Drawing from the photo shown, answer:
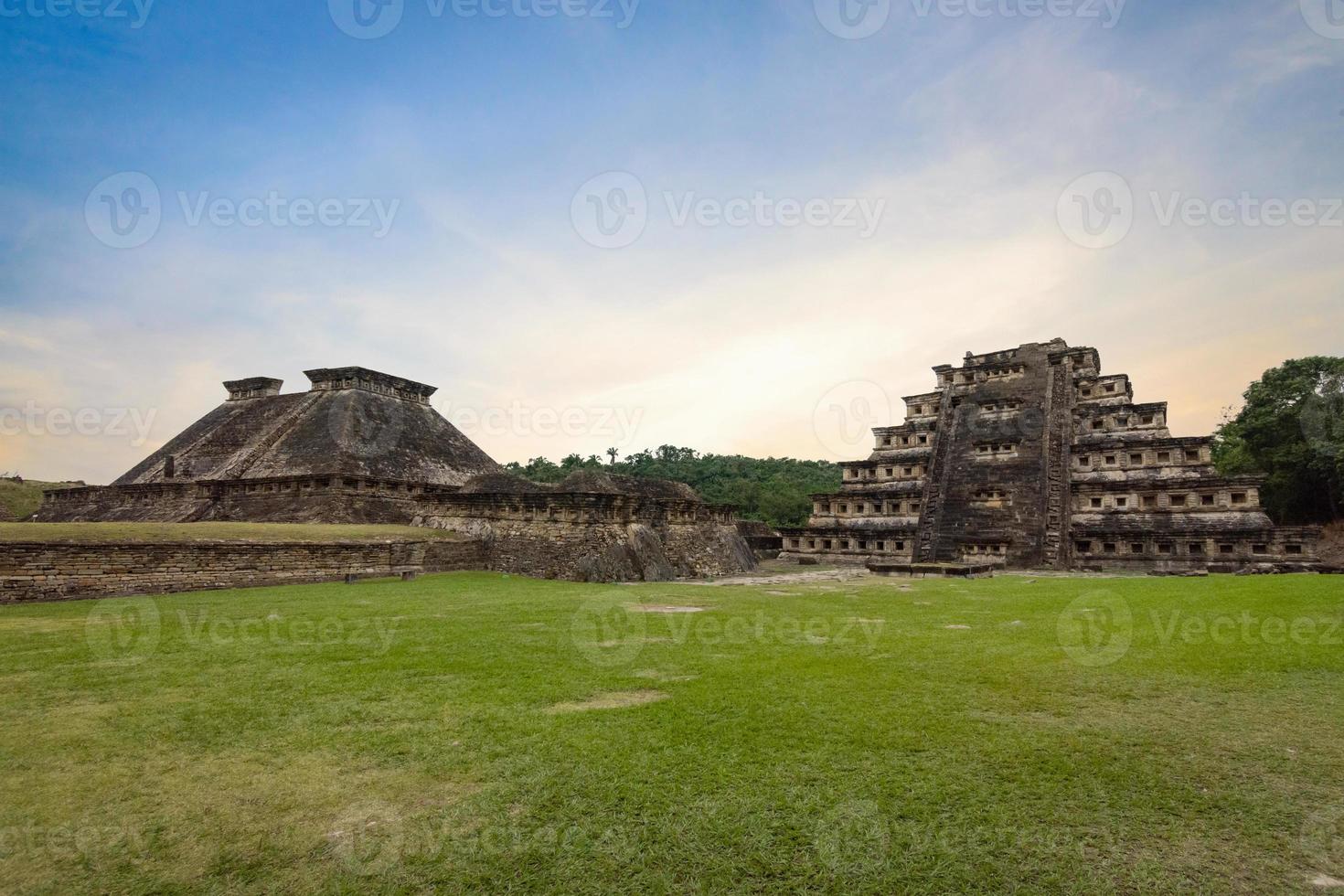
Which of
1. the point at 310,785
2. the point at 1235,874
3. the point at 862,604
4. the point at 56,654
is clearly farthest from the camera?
the point at 862,604

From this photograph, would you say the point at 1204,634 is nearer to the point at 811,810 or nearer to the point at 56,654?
the point at 811,810

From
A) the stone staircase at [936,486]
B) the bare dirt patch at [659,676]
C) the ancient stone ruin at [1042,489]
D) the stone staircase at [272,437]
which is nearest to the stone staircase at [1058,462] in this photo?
the ancient stone ruin at [1042,489]

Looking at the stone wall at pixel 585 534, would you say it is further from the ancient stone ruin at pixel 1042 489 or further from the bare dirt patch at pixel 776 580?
the ancient stone ruin at pixel 1042 489

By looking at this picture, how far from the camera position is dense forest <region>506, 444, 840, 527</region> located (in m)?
44.4

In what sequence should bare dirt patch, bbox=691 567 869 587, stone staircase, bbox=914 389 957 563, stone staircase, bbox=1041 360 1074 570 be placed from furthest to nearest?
stone staircase, bbox=914 389 957 563, stone staircase, bbox=1041 360 1074 570, bare dirt patch, bbox=691 567 869 587

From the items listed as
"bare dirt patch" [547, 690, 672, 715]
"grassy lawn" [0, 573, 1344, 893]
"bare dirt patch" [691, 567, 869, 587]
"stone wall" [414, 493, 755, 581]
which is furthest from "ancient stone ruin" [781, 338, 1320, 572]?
"bare dirt patch" [547, 690, 672, 715]

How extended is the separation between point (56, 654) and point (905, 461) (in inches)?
1153

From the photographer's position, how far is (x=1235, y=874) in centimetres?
290

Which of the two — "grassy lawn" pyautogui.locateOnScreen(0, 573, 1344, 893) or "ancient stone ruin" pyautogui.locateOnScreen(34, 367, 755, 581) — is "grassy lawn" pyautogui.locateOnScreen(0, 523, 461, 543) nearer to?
"ancient stone ruin" pyautogui.locateOnScreen(34, 367, 755, 581)

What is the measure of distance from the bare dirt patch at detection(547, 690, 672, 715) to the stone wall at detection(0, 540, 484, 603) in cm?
1111

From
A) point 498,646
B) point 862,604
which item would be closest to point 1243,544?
point 862,604

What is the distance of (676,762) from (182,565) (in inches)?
507

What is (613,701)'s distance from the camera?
539 centimetres

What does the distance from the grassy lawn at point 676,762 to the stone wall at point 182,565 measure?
4210 mm
